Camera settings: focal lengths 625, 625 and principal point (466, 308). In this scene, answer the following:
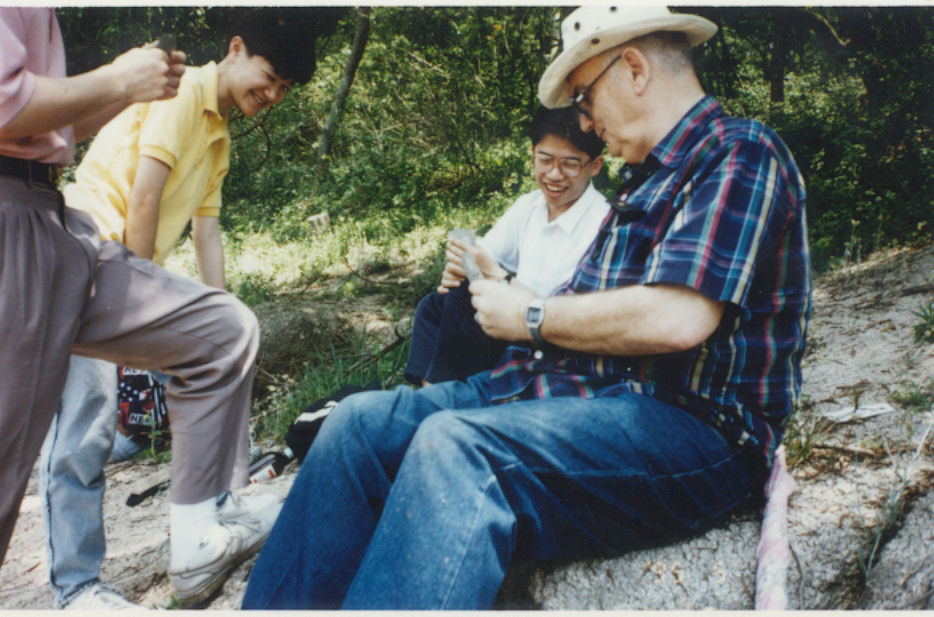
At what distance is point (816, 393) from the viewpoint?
240 cm

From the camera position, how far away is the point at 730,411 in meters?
1.46

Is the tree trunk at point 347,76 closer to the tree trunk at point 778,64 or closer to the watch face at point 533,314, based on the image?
the tree trunk at point 778,64

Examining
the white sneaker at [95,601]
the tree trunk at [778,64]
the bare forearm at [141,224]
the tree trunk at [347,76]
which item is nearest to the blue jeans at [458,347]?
the bare forearm at [141,224]

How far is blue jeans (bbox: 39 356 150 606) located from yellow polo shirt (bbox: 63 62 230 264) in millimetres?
507

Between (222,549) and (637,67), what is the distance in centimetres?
172

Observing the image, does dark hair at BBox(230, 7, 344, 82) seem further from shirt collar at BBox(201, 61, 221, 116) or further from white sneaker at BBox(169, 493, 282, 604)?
white sneaker at BBox(169, 493, 282, 604)

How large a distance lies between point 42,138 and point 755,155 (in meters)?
1.64

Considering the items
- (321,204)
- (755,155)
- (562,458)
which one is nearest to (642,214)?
(755,155)

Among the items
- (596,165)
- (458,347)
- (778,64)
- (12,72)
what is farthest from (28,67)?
(778,64)

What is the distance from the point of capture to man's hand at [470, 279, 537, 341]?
5.03 ft

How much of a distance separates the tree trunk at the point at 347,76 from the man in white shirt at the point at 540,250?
190 inches

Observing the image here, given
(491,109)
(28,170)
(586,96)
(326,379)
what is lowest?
(326,379)

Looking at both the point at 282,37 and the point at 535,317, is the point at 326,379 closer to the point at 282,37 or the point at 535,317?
the point at 282,37

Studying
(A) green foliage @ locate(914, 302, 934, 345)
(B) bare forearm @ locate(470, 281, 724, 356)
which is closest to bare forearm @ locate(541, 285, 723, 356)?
(B) bare forearm @ locate(470, 281, 724, 356)
